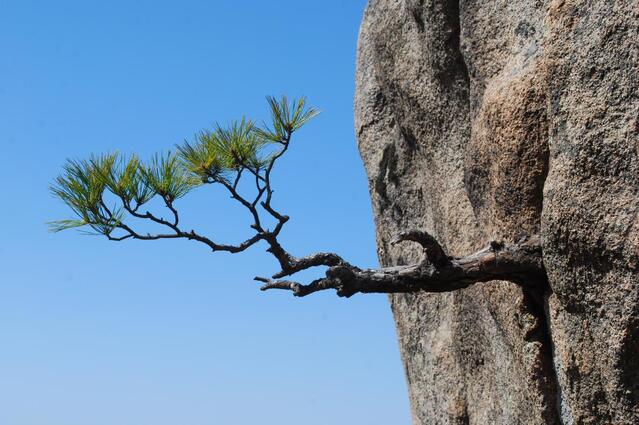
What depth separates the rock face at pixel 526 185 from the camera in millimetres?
3467

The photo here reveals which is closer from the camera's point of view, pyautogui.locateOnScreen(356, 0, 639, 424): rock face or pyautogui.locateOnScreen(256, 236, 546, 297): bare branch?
pyautogui.locateOnScreen(356, 0, 639, 424): rock face

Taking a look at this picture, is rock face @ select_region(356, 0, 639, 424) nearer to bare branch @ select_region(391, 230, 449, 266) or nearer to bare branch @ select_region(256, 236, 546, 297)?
bare branch @ select_region(256, 236, 546, 297)

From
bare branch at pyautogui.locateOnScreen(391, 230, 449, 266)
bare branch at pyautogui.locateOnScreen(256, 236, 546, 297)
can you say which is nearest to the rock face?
bare branch at pyautogui.locateOnScreen(256, 236, 546, 297)

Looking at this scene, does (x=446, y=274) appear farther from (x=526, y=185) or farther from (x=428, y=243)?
(x=526, y=185)

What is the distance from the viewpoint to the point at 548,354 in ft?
13.4

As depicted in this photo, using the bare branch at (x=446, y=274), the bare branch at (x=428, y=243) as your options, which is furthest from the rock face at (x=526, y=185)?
the bare branch at (x=428, y=243)

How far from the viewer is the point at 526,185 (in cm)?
402

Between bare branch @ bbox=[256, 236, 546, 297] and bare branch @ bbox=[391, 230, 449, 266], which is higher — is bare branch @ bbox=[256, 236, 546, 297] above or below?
below

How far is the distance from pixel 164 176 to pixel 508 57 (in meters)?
1.88

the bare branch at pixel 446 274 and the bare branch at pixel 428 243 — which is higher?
the bare branch at pixel 428 243

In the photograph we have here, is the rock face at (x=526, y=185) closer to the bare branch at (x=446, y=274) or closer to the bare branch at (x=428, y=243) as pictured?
the bare branch at (x=446, y=274)

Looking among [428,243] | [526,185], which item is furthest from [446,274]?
[526,185]

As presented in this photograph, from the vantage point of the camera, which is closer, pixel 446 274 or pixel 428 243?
pixel 428 243

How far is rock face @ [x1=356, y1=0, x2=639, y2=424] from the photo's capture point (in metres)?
3.47
